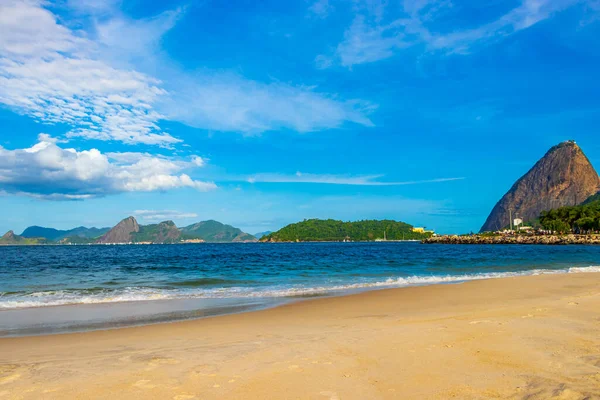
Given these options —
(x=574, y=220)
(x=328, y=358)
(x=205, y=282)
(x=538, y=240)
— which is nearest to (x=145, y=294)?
(x=205, y=282)

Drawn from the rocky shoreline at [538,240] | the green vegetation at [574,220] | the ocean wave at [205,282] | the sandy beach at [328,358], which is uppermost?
the green vegetation at [574,220]

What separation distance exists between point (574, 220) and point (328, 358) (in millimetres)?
139762

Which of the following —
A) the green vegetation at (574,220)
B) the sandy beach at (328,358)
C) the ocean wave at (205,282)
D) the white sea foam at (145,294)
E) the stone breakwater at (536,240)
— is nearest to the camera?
the sandy beach at (328,358)

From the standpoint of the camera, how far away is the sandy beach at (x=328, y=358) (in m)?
4.63

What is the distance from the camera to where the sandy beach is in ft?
15.2

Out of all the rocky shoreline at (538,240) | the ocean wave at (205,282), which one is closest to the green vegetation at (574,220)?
the rocky shoreline at (538,240)

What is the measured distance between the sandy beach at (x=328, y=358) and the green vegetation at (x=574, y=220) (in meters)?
124

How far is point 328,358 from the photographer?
234 inches

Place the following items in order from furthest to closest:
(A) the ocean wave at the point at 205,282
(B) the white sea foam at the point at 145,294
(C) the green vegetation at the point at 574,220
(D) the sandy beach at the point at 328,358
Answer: (C) the green vegetation at the point at 574,220 < (A) the ocean wave at the point at 205,282 < (B) the white sea foam at the point at 145,294 < (D) the sandy beach at the point at 328,358

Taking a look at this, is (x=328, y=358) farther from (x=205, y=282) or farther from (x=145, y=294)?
(x=205, y=282)

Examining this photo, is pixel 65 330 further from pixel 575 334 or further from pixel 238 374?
pixel 575 334

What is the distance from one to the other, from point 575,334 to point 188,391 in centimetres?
650

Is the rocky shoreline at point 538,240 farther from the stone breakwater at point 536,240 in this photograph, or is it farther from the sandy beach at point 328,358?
the sandy beach at point 328,358

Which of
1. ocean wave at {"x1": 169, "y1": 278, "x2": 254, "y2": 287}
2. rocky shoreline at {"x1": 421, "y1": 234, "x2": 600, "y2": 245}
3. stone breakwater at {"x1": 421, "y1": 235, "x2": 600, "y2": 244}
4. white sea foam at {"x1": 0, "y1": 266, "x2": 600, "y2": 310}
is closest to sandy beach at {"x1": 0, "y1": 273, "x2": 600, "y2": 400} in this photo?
white sea foam at {"x1": 0, "y1": 266, "x2": 600, "y2": 310}
